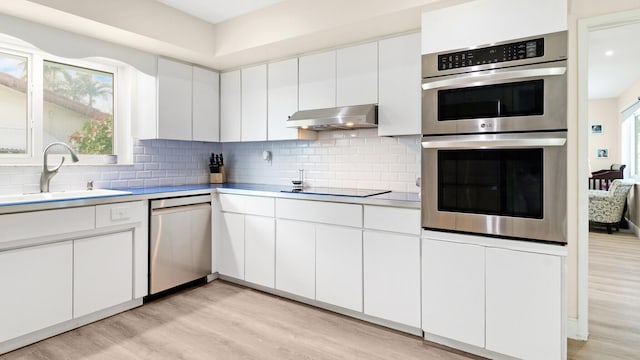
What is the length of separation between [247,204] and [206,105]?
1.28 m

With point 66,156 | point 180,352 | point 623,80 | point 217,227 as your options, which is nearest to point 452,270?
point 180,352

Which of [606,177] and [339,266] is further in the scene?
[606,177]

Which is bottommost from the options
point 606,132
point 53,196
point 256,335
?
point 256,335

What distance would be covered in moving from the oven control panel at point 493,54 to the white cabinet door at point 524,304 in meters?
1.14

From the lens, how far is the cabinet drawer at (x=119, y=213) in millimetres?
2662

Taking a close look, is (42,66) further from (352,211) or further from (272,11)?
(352,211)

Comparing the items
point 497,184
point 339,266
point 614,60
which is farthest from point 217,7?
point 614,60

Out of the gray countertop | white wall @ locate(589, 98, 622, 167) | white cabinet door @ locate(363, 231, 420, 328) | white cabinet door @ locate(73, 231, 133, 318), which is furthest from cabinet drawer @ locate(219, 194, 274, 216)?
white wall @ locate(589, 98, 622, 167)

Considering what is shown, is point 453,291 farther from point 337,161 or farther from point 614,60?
point 614,60

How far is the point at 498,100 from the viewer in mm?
2119

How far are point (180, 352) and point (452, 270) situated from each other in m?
1.80

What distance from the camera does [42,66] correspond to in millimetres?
2922

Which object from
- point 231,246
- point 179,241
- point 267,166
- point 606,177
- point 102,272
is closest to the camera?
point 102,272

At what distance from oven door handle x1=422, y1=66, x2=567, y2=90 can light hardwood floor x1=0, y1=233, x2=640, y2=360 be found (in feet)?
5.62
